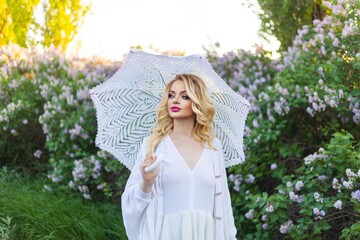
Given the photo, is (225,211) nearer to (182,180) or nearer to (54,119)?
(182,180)

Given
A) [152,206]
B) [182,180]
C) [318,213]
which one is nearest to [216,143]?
[182,180]

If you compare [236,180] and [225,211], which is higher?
[225,211]

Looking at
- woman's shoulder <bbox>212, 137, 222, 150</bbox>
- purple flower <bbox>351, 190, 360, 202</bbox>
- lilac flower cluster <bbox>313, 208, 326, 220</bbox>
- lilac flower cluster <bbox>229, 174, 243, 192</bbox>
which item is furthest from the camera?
lilac flower cluster <bbox>229, 174, 243, 192</bbox>

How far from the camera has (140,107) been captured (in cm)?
403

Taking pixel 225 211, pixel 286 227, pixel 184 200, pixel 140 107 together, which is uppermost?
pixel 140 107

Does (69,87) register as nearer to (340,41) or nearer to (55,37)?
(340,41)

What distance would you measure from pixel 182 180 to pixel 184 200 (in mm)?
102

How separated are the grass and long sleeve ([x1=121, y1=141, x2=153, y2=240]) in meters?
2.34

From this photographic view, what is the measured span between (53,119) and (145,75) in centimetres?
396

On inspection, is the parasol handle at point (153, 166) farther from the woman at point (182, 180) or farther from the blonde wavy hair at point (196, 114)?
the blonde wavy hair at point (196, 114)

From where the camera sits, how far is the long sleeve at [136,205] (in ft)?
11.1

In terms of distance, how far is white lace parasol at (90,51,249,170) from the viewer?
153 inches

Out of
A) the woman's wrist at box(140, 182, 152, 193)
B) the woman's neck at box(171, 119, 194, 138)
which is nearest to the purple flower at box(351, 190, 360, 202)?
the woman's neck at box(171, 119, 194, 138)

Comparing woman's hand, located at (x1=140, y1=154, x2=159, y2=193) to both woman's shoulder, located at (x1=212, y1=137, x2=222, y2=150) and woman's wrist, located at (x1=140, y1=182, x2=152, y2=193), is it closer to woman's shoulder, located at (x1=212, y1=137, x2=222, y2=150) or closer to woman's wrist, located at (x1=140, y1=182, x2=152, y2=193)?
woman's wrist, located at (x1=140, y1=182, x2=152, y2=193)
